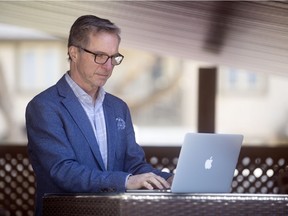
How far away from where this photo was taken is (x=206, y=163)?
11.8 ft

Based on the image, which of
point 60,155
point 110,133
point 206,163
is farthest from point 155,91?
point 206,163

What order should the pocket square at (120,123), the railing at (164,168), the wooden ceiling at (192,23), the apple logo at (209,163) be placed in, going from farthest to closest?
the railing at (164,168), the wooden ceiling at (192,23), the pocket square at (120,123), the apple logo at (209,163)

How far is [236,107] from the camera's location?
23.5 metres

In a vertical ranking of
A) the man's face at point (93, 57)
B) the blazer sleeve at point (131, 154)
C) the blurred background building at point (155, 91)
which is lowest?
the blurred background building at point (155, 91)

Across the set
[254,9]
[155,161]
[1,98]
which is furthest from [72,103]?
[1,98]

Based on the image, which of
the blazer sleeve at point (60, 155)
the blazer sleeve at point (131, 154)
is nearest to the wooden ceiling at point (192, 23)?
the blazer sleeve at point (131, 154)

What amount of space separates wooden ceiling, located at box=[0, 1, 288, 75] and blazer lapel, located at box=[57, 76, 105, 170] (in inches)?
46.3

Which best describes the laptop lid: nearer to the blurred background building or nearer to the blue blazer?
the blue blazer

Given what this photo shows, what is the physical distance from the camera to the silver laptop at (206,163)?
11.4 ft

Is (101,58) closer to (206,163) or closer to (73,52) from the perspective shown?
(73,52)

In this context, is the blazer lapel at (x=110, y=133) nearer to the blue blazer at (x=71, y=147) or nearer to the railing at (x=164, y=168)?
the blue blazer at (x=71, y=147)

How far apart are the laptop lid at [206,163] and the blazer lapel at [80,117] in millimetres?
489

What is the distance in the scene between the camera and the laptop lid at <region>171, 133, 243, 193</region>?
11.4 feet

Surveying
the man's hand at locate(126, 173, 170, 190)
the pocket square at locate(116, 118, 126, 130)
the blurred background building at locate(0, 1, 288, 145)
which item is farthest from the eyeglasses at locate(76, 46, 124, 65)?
the blurred background building at locate(0, 1, 288, 145)
